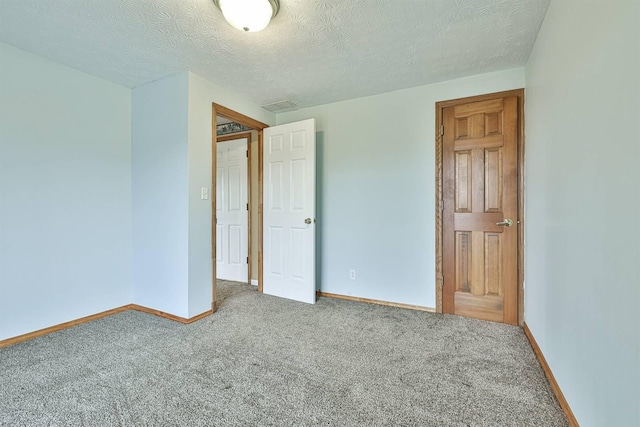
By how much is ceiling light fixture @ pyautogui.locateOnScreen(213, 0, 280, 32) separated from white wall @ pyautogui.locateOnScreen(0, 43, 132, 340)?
1799mm

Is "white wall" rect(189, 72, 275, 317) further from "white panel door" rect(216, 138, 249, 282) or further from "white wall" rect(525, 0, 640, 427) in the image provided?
"white wall" rect(525, 0, 640, 427)

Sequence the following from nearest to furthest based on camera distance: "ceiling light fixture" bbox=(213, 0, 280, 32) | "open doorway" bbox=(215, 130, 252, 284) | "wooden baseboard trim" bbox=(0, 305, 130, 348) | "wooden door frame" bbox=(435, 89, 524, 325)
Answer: "ceiling light fixture" bbox=(213, 0, 280, 32) → "wooden baseboard trim" bbox=(0, 305, 130, 348) → "wooden door frame" bbox=(435, 89, 524, 325) → "open doorway" bbox=(215, 130, 252, 284)

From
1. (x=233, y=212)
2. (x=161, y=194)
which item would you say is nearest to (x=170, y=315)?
(x=161, y=194)

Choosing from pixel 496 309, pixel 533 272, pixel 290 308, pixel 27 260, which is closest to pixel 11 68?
pixel 27 260

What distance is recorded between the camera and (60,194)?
7.95 ft

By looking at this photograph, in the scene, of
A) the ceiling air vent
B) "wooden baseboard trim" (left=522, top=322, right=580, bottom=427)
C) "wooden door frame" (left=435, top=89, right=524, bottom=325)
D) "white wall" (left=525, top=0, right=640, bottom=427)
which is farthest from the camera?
the ceiling air vent

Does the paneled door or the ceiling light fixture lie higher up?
the ceiling light fixture

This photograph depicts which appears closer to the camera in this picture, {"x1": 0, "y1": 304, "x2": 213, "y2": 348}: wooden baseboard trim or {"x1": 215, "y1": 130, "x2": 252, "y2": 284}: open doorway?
{"x1": 0, "y1": 304, "x2": 213, "y2": 348}: wooden baseboard trim

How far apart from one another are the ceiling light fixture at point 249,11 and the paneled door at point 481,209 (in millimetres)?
1861

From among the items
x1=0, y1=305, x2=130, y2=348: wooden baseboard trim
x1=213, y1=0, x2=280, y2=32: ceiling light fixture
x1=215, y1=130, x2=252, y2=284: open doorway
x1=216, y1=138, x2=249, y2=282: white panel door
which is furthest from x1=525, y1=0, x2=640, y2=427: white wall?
Result: x1=0, y1=305, x2=130, y2=348: wooden baseboard trim

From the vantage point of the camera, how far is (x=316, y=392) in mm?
1552

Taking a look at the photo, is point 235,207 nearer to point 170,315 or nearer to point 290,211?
point 290,211

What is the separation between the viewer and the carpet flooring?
1.38 m

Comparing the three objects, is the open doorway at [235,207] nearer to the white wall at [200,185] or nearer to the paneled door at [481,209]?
the white wall at [200,185]
